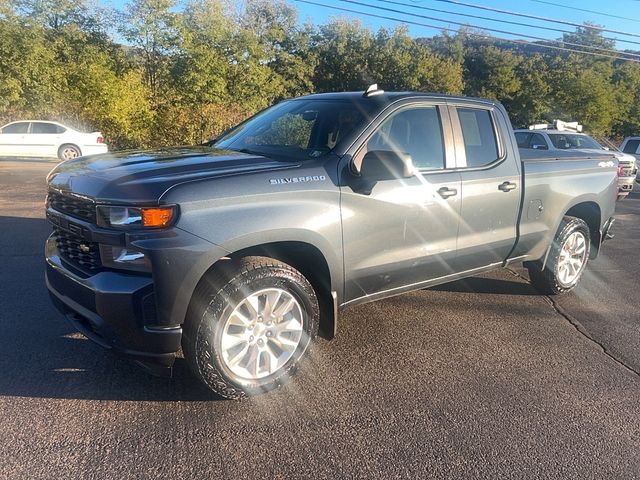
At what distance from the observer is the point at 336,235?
11.3ft

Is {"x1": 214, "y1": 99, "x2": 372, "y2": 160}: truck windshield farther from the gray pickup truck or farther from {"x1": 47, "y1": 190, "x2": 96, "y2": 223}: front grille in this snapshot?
{"x1": 47, "y1": 190, "x2": 96, "y2": 223}: front grille

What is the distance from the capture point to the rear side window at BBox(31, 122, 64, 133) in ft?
64.0

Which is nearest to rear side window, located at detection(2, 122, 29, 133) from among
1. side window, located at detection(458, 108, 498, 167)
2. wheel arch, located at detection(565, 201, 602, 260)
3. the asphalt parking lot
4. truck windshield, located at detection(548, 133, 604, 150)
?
the asphalt parking lot

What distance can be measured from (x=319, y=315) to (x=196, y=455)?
4.11ft

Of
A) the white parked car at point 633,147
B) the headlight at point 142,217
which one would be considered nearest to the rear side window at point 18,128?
the headlight at point 142,217

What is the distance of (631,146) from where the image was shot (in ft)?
57.8

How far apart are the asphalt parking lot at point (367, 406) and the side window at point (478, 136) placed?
1423mm

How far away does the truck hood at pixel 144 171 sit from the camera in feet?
9.52

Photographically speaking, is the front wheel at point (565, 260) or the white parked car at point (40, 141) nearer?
the front wheel at point (565, 260)

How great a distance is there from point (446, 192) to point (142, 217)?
2.28m

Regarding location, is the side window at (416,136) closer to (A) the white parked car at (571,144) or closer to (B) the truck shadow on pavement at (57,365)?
(B) the truck shadow on pavement at (57,365)

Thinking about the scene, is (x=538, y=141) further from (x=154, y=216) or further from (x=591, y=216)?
(x=154, y=216)

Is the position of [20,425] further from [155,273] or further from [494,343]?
[494,343]

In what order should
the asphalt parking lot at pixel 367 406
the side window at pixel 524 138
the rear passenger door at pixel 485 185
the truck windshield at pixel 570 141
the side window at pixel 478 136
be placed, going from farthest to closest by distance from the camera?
the side window at pixel 524 138
the truck windshield at pixel 570 141
the side window at pixel 478 136
the rear passenger door at pixel 485 185
the asphalt parking lot at pixel 367 406
